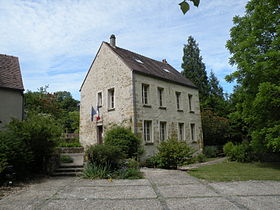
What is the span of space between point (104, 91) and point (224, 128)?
13104 millimetres

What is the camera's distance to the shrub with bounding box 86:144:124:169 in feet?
30.1

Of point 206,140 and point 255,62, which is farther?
point 206,140

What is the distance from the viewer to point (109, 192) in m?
6.30

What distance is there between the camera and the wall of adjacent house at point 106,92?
48.3 ft

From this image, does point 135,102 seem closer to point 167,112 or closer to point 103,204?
point 167,112

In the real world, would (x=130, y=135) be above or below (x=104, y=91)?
below

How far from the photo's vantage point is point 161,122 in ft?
52.7

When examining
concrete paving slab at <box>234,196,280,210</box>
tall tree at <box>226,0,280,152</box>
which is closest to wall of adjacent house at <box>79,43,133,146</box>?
tall tree at <box>226,0,280,152</box>

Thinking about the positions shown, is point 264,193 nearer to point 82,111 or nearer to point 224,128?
point 82,111

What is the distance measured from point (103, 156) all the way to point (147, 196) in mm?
3875

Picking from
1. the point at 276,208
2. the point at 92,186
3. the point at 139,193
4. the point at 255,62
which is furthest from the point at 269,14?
the point at 92,186

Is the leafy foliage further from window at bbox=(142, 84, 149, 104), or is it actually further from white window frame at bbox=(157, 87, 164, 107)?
white window frame at bbox=(157, 87, 164, 107)

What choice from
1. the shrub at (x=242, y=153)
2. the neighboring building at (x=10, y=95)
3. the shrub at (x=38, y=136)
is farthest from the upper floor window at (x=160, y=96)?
the neighboring building at (x=10, y=95)

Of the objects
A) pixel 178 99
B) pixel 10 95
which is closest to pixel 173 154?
pixel 178 99
